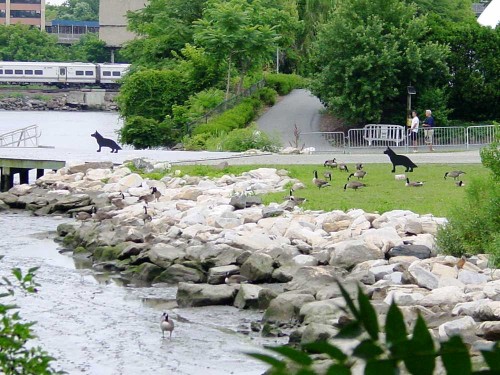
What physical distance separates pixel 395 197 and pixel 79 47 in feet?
404

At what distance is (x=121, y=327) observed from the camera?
50.7 ft

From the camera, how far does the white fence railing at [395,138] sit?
37781mm

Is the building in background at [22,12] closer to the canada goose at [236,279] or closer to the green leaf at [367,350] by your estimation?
the canada goose at [236,279]

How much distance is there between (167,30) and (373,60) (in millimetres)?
19216

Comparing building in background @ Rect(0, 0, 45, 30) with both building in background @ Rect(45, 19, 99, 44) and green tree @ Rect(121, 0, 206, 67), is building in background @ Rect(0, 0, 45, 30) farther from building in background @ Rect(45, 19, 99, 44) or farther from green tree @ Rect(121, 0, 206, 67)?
green tree @ Rect(121, 0, 206, 67)

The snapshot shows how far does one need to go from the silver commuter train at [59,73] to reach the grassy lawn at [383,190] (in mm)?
89663

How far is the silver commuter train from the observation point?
11831cm

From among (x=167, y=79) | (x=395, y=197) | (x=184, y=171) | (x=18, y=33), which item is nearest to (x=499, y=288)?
(x=395, y=197)

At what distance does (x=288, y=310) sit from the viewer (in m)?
15.4

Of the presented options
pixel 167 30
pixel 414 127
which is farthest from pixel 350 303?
pixel 167 30

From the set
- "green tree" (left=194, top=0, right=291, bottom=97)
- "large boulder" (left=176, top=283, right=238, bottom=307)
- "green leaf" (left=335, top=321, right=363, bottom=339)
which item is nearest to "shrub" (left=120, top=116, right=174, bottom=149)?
"green tree" (left=194, top=0, right=291, bottom=97)

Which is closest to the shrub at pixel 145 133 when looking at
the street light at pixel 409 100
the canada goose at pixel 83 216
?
the street light at pixel 409 100

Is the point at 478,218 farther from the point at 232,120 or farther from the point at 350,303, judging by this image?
the point at 232,120

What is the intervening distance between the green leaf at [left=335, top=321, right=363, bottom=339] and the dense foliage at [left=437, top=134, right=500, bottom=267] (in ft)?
47.7
